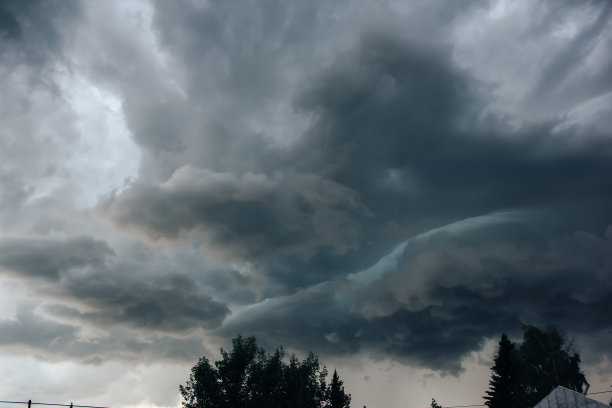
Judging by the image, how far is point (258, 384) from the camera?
64375 mm

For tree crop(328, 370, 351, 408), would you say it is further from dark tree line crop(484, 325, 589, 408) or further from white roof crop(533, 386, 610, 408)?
white roof crop(533, 386, 610, 408)

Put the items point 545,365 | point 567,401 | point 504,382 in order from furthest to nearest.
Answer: point 545,365 < point 504,382 < point 567,401

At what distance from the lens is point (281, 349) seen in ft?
226

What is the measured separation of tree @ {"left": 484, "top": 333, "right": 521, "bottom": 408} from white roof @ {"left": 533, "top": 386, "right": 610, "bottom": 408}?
21157 mm

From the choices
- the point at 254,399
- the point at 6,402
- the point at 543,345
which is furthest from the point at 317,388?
the point at 6,402

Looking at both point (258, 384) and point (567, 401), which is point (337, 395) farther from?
point (567, 401)

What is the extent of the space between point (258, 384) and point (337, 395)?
12.7 m

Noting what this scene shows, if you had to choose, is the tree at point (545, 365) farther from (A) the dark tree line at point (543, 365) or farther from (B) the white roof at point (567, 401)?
(B) the white roof at point (567, 401)

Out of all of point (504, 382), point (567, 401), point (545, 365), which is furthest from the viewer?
point (545, 365)

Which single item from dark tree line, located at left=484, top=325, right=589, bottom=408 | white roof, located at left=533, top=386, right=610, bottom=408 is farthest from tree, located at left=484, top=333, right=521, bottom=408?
white roof, located at left=533, top=386, right=610, bottom=408

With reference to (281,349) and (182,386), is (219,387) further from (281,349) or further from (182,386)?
(281,349)

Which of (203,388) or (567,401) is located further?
(203,388)

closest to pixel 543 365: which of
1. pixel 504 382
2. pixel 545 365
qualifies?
pixel 545 365

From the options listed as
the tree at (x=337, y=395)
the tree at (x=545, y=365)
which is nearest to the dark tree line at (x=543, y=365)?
the tree at (x=545, y=365)
